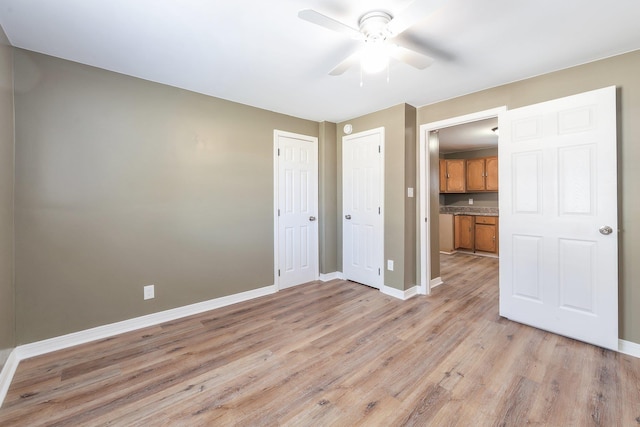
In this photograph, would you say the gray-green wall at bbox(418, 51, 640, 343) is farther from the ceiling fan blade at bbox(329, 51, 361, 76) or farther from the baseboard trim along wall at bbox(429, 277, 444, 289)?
the ceiling fan blade at bbox(329, 51, 361, 76)

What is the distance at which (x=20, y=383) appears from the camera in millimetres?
1862

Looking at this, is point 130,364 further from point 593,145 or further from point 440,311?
point 593,145

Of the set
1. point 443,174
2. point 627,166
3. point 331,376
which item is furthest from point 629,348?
point 443,174

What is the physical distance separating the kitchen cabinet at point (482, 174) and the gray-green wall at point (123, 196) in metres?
5.03

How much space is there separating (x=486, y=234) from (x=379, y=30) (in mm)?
5415

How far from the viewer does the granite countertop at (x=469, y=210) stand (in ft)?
19.5

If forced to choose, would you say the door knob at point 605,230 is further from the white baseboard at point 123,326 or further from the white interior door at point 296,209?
the white baseboard at point 123,326

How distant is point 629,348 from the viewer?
7.15ft

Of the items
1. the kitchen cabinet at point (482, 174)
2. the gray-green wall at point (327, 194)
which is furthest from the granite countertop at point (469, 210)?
the gray-green wall at point (327, 194)

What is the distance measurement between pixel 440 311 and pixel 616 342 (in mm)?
1333

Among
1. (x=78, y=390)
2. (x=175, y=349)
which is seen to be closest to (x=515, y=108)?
(x=175, y=349)

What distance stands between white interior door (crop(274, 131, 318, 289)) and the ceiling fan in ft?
6.36

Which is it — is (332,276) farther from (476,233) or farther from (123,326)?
(476,233)

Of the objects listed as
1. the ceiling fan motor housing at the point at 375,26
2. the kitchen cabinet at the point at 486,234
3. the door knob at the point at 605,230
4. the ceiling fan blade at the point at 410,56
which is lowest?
the kitchen cabinet at the point at 486,234
